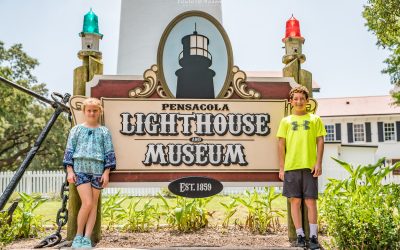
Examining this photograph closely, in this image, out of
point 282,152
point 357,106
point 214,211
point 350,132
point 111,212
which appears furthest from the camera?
point 357,106

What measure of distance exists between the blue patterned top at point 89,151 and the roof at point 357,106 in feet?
92.8

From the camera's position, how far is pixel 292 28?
4.72 metres

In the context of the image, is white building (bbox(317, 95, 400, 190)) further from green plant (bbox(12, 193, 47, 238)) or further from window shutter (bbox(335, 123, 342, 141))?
green plant (bbox(12, 193, 47, 238))

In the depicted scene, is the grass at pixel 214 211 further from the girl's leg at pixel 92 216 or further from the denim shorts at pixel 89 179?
the denim shorts at pixel 89 179

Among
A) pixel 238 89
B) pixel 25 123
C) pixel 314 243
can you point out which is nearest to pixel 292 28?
pixel 238 89

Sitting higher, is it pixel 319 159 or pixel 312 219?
pixel 319 159

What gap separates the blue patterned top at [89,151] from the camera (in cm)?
397

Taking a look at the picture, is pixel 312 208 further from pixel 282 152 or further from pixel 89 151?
pixel 89 151

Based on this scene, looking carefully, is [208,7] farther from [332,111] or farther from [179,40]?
[332,111]

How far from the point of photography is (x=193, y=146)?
4.53 m

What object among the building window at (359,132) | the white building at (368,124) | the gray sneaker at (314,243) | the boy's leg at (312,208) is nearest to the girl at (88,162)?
the boy's leg at (312,208)

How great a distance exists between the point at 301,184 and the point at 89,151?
2.07 meters

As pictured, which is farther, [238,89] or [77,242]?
[238,89]

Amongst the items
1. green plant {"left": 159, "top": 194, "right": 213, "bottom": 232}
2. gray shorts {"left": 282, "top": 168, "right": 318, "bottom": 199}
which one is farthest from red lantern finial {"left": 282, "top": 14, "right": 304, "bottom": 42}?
green plant {"left": 159, "top": 194, "right": 213, "bottom": 232}
